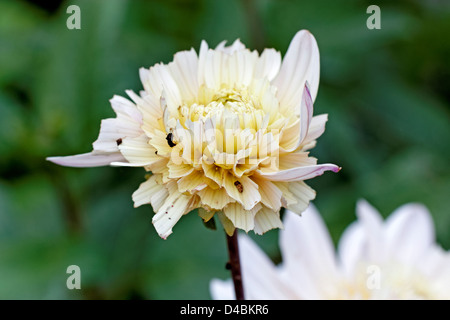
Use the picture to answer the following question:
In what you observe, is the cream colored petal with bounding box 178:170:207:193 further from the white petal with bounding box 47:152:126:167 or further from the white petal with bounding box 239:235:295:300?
the white petal with bounding box 239:235:295:300

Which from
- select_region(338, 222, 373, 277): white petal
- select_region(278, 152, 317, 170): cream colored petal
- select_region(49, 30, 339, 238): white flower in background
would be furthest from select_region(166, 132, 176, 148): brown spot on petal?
select_region(338, 222, 373, 277): white petal

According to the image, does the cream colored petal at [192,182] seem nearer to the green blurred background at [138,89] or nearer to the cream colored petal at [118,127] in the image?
the cream colored petal at [118,127]

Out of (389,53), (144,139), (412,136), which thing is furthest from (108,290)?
(389,53)

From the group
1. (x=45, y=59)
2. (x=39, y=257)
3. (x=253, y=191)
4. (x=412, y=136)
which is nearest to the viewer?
(x=253, y=191)

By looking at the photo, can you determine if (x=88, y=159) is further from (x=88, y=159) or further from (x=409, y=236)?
(x=409, y=236)

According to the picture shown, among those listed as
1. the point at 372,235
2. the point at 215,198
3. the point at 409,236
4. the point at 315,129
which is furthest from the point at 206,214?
the point at 409,236

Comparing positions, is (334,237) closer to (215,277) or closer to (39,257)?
(215,277)

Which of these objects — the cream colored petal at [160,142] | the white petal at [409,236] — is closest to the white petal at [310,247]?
the white petal at [409,236]
